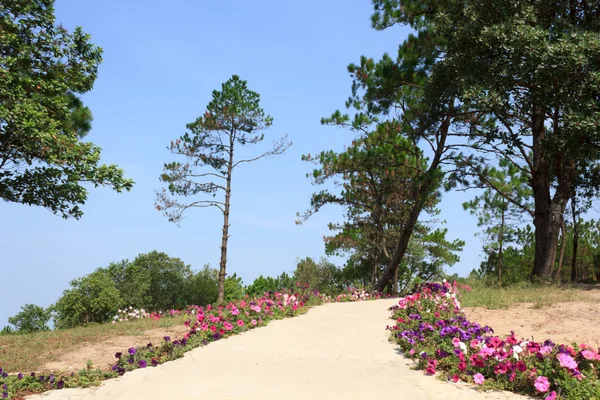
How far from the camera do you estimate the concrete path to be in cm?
580

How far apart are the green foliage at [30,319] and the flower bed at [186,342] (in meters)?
11.7

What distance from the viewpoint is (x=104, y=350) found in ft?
28.7

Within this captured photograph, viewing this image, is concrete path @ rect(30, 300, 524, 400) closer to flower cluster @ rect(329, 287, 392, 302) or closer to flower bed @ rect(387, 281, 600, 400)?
flower bed @ rect(387, 281, 600, 400)

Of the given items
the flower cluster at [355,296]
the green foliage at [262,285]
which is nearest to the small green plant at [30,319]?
the green foliage at [262,285]

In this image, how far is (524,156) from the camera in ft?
52.8

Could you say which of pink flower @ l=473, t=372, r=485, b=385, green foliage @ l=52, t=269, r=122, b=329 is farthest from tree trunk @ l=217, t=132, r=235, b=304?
pink flower @ l=473, t=372, r=485, b=385

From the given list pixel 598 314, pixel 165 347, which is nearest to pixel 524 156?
pixel 598 314

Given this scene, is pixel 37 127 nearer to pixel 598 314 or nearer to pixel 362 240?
pixel 598 314

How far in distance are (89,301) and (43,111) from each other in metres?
8.35

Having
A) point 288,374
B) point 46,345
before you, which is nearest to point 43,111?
point 46,345

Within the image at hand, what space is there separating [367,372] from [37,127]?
9.48 meters

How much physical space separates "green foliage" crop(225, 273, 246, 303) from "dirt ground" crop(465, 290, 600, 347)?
50.7 ft

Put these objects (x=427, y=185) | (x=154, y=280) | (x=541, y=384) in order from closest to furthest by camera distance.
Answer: (x=541, y=384), (x=427, y=185), (x=154, y=280)

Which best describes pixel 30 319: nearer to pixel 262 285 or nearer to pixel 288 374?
pixel 262 285
